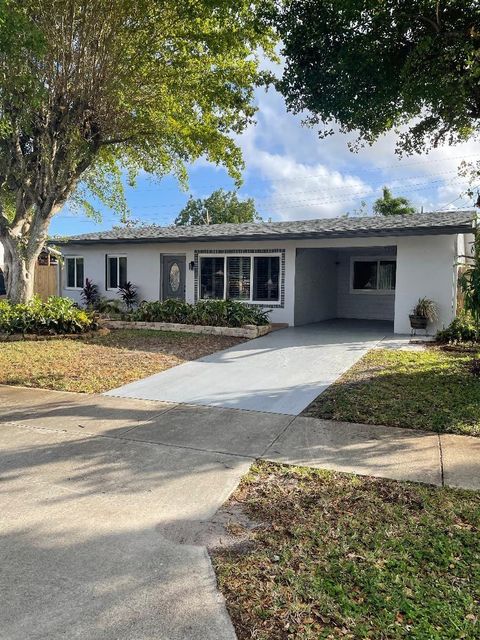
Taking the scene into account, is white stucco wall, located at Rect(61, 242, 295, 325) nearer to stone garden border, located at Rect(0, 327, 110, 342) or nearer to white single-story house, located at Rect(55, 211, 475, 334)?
white single-story house, located at Rect(55, 211, 475, 334)

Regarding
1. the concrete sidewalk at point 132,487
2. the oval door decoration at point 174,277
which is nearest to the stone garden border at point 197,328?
Answer: the oval door decoration at point 174,277

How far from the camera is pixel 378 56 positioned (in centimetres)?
646

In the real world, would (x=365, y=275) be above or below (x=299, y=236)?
below

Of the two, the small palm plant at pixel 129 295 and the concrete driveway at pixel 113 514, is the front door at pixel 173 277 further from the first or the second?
the concrete driveway at pixel 113 514

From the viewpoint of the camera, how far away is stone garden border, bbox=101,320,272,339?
12.5 m

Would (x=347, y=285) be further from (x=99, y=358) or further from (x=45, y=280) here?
(x=45, y=280)

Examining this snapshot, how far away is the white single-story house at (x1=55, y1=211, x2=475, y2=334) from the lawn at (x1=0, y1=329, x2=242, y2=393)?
355 cm

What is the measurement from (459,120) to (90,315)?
9.78 metres

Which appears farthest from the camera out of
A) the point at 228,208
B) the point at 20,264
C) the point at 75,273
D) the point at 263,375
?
the point at 228,208

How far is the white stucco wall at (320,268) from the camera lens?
12.4m

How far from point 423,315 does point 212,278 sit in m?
6.91

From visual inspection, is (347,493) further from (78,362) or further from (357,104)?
(78,362)

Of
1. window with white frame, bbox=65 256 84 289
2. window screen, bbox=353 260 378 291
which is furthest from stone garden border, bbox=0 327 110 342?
window screen, bbox=353 260 378 291

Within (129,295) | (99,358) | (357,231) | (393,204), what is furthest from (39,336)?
(393,204)
